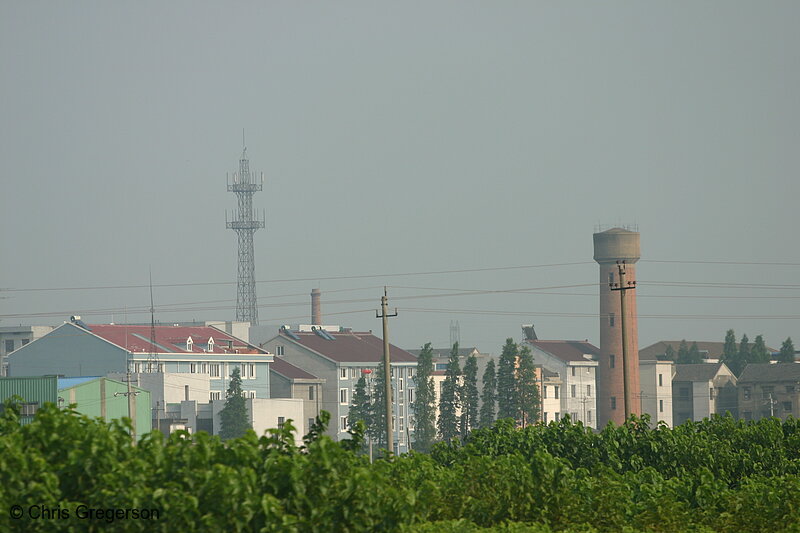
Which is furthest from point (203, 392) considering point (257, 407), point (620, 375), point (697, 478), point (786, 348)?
point (697, 478)

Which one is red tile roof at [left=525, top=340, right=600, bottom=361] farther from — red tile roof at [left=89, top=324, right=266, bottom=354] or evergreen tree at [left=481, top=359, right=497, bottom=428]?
red tile roof at [left=89, top=324, right=266, bottom=354]

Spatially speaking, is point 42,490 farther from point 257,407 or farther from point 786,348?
point 786,348

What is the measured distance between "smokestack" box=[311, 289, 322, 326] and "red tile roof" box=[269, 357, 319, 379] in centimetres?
3596

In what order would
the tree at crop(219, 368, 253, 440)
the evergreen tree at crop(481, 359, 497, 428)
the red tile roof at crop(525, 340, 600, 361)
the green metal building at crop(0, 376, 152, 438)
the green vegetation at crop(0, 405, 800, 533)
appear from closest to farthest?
the green vegetation at crop(0, 405, 800, 533) → the green metal building at crop(0, 376, 152, 438) → the tree at crop(219, 368, 253, 440) → the evergreen tree at crop(481, 359, 497, 428) → the red tile roof at crop(525, 340, 600, 361)

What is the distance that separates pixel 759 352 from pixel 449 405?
49.8 meters

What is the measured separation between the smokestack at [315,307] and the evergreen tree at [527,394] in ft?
158

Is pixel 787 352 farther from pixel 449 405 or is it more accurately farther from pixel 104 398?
pixel 104 398

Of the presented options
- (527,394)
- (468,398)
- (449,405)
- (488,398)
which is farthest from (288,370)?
(527,394)

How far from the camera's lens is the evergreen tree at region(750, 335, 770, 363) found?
419 feet

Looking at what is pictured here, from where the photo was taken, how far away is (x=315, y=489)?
1072cm

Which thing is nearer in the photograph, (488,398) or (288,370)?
(488,398)

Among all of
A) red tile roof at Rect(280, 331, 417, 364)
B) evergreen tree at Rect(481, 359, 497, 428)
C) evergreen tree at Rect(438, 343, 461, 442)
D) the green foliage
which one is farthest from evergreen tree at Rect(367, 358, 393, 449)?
red tile roof at Rect(280, 331, 417, 364)

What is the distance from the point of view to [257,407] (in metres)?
87.8

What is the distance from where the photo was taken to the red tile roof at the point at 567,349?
120 m
